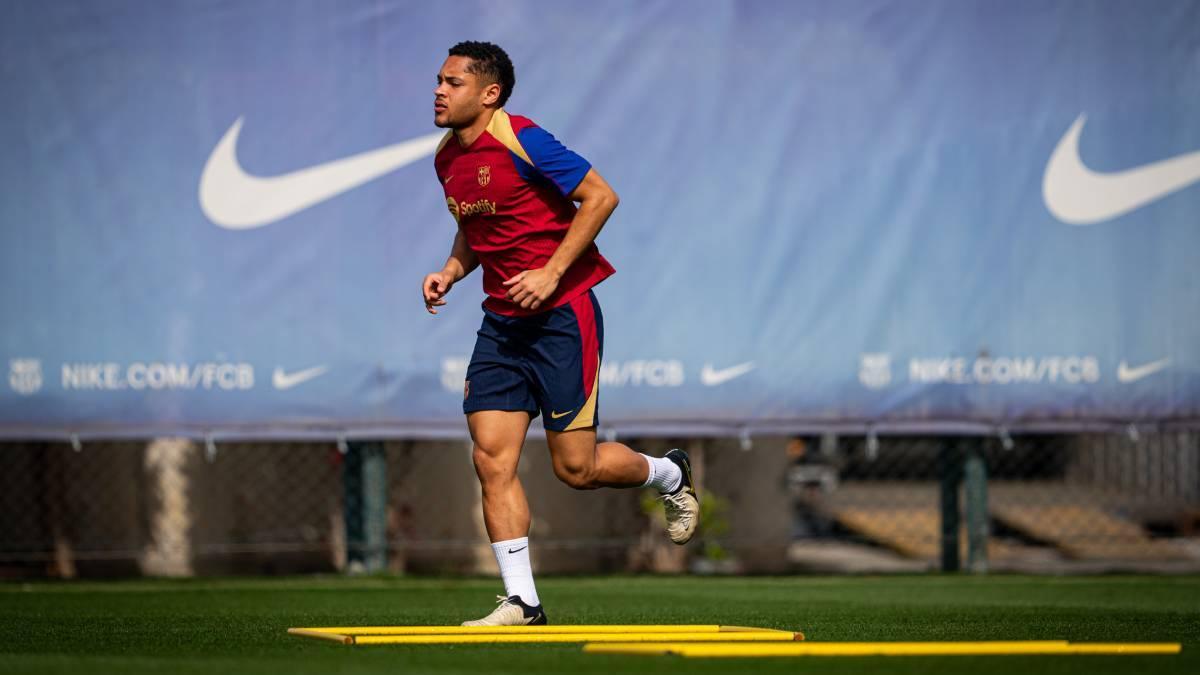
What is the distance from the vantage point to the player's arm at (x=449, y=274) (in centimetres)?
538

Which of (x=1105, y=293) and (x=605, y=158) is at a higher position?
(x=605, y=158)

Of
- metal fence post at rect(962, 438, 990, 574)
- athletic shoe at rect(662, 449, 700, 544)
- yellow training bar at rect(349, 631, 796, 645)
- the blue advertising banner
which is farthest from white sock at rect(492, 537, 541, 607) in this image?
metal fence post at rect(962, 438, 990, 574)

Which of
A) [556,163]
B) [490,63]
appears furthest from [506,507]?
[490,63]

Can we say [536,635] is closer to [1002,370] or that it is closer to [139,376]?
[139,376]

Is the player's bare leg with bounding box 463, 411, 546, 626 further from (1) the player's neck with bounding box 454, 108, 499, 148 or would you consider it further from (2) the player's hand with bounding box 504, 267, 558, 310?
(1) the player's neck with bounding box 454, 108, 499, 148

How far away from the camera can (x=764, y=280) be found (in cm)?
855

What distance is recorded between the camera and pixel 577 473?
5.36 metres

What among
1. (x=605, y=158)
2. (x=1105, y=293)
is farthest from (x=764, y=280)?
(x=1105, y=293)

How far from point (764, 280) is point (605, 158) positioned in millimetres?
1017

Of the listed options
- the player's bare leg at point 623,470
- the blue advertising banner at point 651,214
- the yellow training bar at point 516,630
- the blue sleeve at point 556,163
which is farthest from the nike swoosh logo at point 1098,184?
the yellow training bar at point 516,630

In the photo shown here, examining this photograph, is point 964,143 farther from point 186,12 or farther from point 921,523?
point 921,523

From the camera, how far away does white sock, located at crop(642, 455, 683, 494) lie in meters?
5.59

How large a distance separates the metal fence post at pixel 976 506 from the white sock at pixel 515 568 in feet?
13.8

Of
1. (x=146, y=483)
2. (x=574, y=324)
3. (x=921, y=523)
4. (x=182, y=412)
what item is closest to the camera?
(x=574, y=324)
